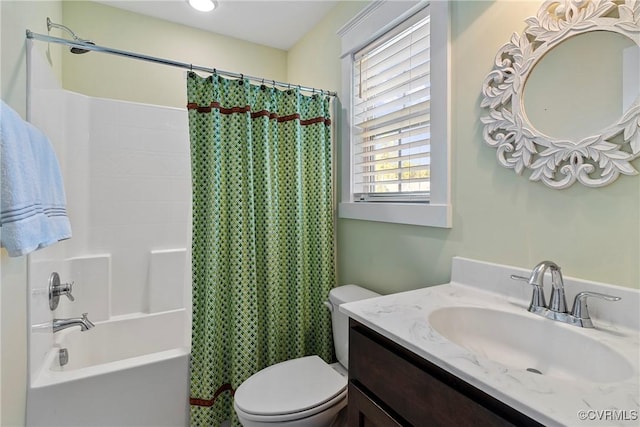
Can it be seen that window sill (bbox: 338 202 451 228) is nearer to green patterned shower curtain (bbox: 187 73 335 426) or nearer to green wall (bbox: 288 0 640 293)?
green wall (bbox: 288 0 640 293)

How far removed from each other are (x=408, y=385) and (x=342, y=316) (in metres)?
0.83

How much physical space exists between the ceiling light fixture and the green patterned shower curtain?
0.78 meters

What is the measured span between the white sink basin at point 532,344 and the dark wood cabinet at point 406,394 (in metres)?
0.11

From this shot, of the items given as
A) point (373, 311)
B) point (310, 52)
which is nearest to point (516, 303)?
point (373, 311)

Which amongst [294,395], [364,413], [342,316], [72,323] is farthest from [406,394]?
[72,323]

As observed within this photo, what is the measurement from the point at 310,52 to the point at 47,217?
194 cm

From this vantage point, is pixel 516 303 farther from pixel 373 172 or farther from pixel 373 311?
pixel 373 172

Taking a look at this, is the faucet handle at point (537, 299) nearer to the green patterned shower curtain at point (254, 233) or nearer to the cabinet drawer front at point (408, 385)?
the cabinet drawer front at point (408, 385)

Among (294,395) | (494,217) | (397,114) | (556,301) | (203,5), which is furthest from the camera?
(203,5)

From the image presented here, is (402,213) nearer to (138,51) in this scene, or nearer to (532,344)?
(532,344)

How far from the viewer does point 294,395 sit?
4.10 ft

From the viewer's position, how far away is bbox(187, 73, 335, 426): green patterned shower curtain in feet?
4.96

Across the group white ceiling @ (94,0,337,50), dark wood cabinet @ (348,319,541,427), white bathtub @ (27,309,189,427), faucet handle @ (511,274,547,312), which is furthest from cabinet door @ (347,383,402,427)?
white ceiling @ (94,0,337,50)

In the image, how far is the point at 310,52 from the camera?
229 cm
